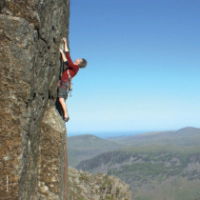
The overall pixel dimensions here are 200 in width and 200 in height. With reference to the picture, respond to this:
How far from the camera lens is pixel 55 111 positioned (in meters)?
21.3

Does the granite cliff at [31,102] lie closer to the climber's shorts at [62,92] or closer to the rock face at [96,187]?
the climber's shorts at [62,92]

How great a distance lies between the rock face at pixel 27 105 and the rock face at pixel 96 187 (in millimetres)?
24638

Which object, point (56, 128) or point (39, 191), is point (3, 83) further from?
point (39, 191)

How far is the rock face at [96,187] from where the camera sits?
44.8 metres

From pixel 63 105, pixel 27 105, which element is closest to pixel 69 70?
pixel 63 105

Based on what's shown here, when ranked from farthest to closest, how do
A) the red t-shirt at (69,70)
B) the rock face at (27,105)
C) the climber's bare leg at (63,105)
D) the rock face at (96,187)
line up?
the rock face at (96,187) < the red t-shirt at (69,70) < the climber's bare leg at (63,105) < the rock face at (27,105)

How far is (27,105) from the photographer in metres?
16.2

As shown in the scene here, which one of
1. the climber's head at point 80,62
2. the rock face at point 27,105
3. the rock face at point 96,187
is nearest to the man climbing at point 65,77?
the climber's head at point 80,62

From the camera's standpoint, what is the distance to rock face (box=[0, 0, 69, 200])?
1542 cm

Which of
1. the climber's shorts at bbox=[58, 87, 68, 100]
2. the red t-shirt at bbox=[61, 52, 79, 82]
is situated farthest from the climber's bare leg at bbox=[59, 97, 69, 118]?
the red t-shirt at bbox=[61, 52, 79, 82]

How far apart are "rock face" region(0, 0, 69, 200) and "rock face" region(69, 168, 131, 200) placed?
80.8ft

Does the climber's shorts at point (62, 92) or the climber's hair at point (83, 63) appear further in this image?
the climber's hair at point (83, 63)

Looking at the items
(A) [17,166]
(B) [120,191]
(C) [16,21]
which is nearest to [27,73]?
(C) [16,21]

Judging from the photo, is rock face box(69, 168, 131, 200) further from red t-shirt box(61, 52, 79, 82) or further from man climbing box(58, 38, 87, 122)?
red t-shirt box(61, 52, 79, 82)
